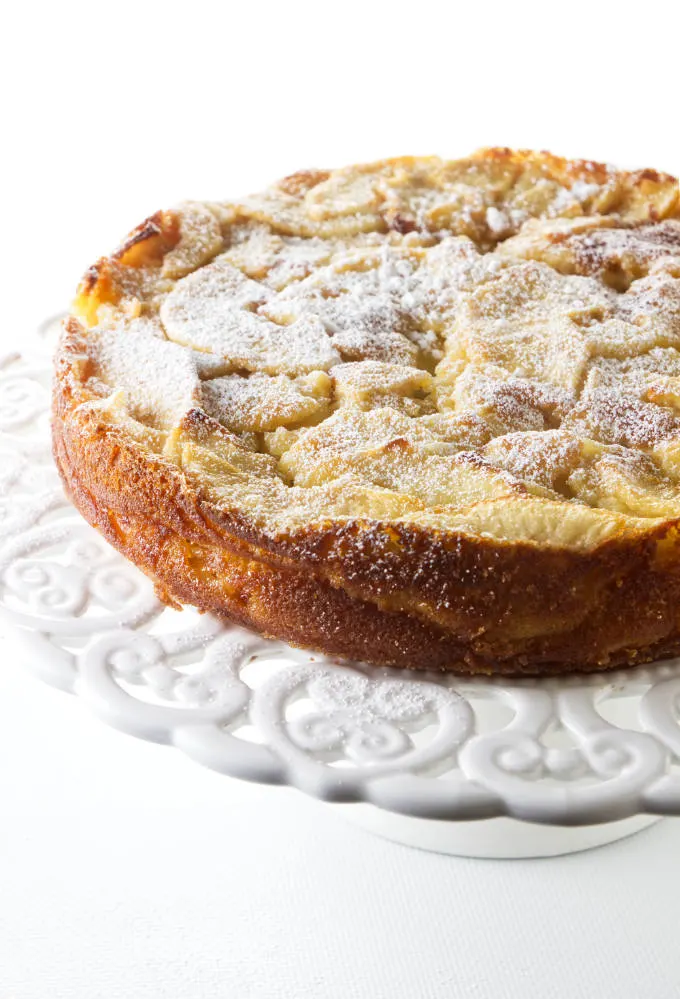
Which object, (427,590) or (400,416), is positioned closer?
(427,590)

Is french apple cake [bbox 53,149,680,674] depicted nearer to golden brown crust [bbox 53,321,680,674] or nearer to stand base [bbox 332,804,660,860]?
golden brown crust [bbox 53,321,680,674]

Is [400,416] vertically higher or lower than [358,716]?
higher

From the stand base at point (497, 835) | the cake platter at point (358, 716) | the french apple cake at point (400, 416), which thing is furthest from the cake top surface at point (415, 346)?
the stand base at point (497, 835)

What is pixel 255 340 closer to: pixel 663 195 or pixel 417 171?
pixel 417 171

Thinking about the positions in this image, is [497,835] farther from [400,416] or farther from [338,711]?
[400,416]

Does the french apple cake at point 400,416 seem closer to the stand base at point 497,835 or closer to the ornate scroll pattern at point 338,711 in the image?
the ornate scroll pattern at point 338,711

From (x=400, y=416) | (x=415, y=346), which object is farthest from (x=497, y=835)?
(x=415, y=346)

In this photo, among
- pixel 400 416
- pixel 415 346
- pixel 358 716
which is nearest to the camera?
pixel 358 716

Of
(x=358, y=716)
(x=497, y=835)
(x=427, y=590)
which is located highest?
(x=427, y=590)
